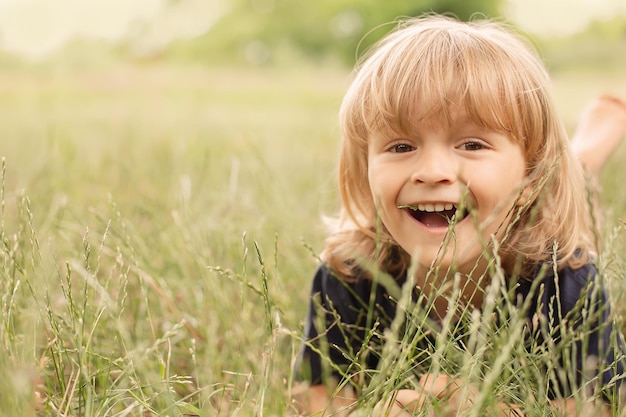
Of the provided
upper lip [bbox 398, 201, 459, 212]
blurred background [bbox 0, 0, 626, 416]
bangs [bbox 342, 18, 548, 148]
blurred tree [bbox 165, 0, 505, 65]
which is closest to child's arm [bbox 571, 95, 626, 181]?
blurred background [bbox 0, 0, 626, 416]

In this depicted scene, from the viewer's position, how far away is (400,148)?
4.68 ft

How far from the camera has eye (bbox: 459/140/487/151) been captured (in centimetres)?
138

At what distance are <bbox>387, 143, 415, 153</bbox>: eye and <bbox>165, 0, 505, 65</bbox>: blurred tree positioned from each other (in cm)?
1507

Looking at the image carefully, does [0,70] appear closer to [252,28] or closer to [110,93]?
[110,93]

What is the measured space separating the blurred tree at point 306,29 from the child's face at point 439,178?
15107mm

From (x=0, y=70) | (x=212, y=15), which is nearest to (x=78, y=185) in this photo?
(x=0, y=70)

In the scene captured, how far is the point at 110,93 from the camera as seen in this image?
8.25m

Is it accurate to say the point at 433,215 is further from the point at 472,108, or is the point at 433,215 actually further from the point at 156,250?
the point at 156,250

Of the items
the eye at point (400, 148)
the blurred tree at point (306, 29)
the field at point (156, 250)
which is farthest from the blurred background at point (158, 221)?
the blurred tree at point (306, 29)

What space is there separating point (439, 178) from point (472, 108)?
0.16 metres

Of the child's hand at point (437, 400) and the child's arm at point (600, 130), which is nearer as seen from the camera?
the child's hand at point (437, 400)

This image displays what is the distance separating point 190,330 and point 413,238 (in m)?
0.58

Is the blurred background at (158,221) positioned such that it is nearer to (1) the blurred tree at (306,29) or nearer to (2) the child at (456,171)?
(2) the child at (456,171)

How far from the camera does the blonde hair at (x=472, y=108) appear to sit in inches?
53.8
